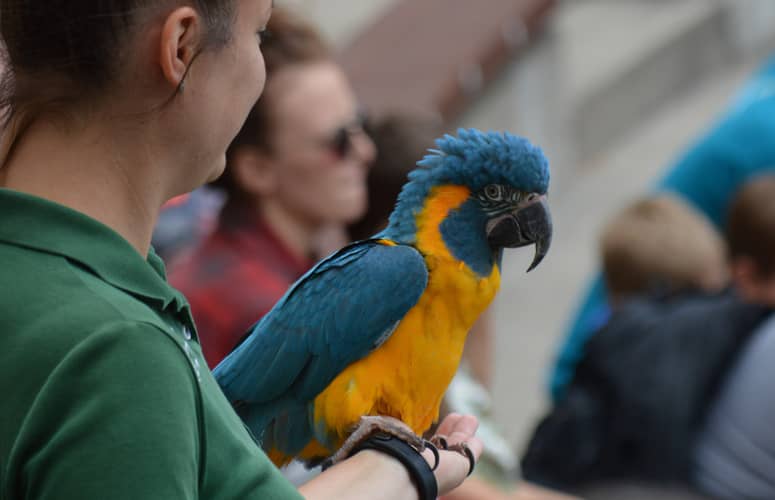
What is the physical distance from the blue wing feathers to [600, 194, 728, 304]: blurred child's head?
71.1 inches

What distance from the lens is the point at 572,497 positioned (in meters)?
2.77

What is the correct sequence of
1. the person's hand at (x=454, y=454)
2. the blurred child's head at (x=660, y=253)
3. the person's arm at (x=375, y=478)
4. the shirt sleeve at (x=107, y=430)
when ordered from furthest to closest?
the blurred child's head at (x=660, y=253), the person's hand at (x=454, y=454), the person's arm at (x=375, y=478), the shirt sleeve at (x=107, y=430)

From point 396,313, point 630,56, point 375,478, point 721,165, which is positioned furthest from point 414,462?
point 630,56

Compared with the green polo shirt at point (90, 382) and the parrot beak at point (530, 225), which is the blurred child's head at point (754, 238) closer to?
the parrot beak at point (530, 225)

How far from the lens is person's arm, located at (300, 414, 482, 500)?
1.11 metres

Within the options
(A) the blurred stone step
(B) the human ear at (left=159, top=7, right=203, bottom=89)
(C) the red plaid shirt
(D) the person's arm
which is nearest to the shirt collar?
(B) the human ear at (left=159, top=7, right=203, bottom=89)

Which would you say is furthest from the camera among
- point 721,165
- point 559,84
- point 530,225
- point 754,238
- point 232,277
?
point 559,84

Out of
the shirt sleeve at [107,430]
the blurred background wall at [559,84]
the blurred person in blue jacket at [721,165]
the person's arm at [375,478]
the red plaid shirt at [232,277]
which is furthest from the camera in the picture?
the blurred background wall at [559,84]

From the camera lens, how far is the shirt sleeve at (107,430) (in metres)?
0.87

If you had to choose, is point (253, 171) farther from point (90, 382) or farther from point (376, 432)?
point (90, 382)

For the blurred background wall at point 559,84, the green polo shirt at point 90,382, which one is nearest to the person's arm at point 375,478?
the green polo shirt at point 90,382

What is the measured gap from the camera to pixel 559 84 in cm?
588

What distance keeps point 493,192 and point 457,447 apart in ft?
1.10

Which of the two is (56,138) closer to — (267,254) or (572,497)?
(267,254)
